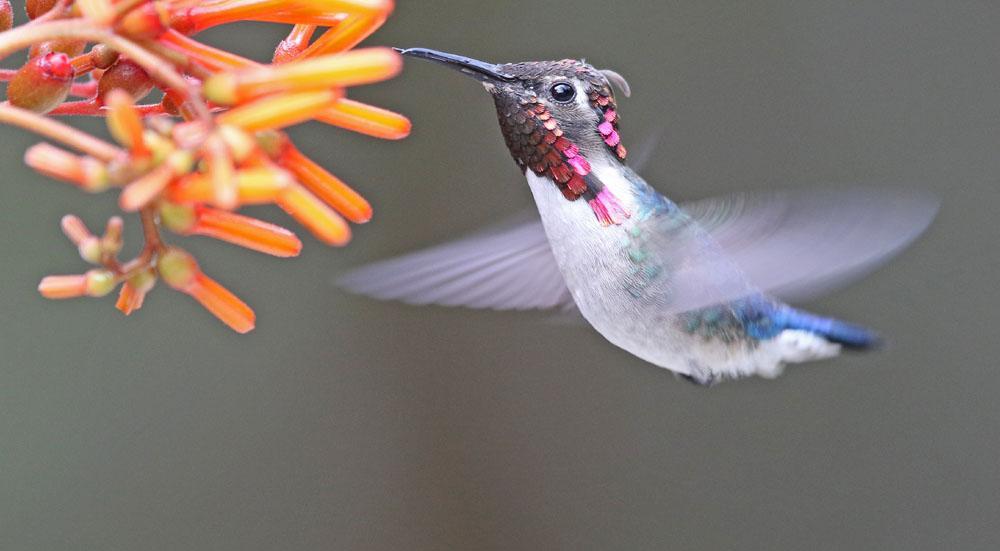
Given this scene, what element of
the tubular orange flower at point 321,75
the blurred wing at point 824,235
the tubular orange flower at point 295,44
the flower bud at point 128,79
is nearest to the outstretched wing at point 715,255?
the blurred wing at point 824,235

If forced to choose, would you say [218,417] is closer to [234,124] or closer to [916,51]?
[916,51]

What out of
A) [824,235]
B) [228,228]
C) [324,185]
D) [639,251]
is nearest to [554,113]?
[639,251]

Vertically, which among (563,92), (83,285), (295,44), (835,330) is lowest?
(83,285)

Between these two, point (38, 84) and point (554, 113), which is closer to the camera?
point (38, 84)

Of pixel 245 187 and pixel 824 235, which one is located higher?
pixel 824 235

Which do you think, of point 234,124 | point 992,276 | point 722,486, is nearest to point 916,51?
point 992,276

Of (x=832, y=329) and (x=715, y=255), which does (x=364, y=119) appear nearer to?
(x=715, y=255)

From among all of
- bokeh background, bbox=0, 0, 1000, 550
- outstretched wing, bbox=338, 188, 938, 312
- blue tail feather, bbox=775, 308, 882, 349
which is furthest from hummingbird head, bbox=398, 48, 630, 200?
bokeh background, bbox=0, 0, 1000, 550
